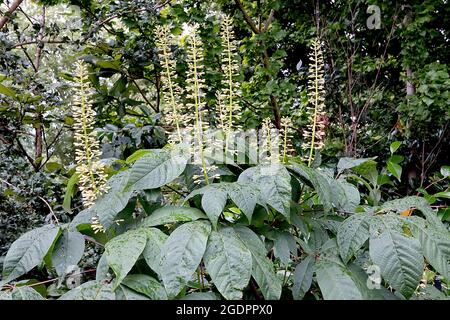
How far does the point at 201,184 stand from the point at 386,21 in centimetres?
286

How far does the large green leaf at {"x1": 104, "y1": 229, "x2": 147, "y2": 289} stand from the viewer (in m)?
0.62

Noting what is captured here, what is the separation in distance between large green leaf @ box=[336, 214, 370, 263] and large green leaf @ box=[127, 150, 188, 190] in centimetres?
34

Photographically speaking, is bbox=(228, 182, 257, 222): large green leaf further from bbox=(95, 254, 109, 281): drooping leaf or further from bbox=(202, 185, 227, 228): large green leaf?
bbox=(95, 254, 109, 281): drooping leaf

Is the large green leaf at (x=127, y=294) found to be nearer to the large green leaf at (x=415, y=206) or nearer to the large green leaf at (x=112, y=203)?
the large green leaf at (x=112, y=203)

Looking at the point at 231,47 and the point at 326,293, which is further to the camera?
the point at 231,47

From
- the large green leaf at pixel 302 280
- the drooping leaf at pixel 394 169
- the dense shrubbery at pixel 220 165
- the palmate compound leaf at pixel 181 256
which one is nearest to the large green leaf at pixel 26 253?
the dense shrubbery at pixel 220 165

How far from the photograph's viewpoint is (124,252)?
2.14ft

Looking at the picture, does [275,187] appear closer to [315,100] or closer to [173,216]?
[173,216]

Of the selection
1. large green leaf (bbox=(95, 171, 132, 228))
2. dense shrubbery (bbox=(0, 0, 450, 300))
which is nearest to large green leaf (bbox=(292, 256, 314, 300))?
dense shrubbery (bbox=(0, 0, 450, 300))

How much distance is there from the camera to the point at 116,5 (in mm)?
2371

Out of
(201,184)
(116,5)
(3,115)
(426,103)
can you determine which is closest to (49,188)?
(3,115)

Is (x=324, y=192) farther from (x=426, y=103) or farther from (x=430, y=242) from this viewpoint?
(x=426, y=103)

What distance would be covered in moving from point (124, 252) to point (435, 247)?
0.54 meters

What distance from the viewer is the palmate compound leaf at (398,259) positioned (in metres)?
0.65
